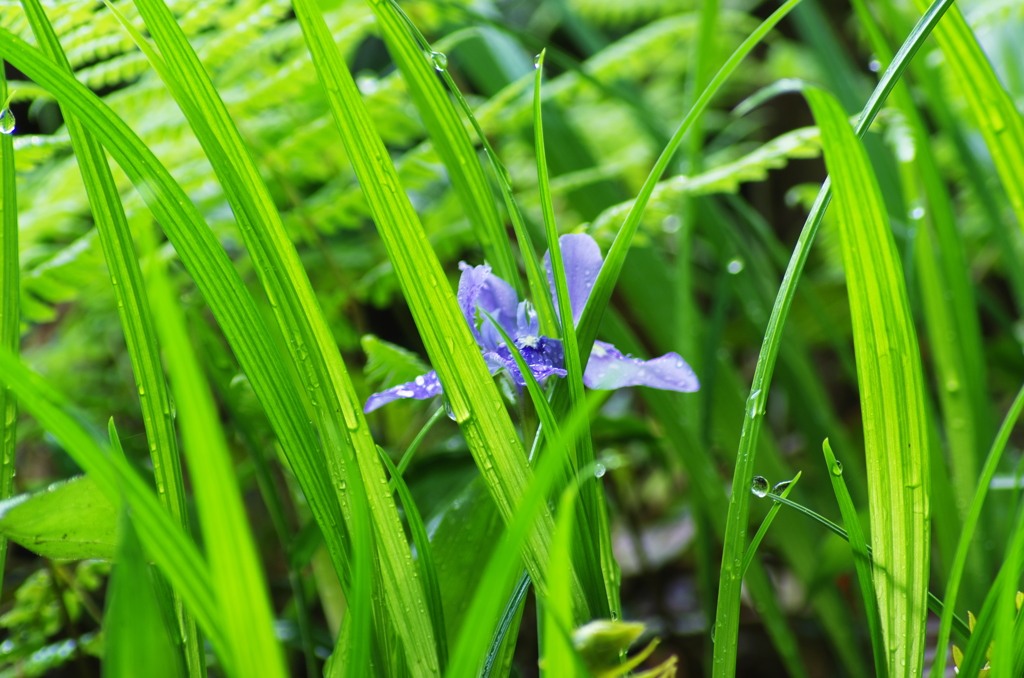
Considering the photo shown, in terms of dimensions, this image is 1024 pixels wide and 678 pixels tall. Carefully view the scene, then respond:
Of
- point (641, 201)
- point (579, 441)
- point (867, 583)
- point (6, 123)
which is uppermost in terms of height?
point (6, 123)

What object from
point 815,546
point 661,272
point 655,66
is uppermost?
point 655,66

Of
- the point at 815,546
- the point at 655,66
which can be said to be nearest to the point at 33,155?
the point at 815,546

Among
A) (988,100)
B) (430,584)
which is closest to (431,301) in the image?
(430,584)

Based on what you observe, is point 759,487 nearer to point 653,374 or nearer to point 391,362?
point 653,374

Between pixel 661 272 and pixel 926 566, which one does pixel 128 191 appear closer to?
pixel 661 272

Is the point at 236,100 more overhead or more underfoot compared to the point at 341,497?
more overhead

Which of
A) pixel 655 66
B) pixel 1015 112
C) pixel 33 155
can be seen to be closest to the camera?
pixel 1015 112
